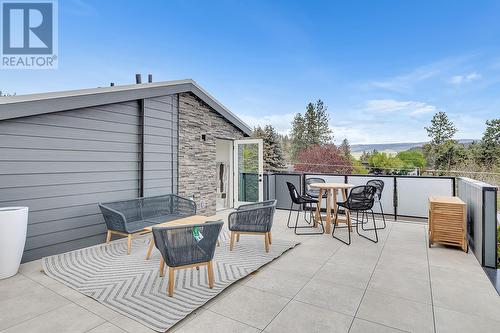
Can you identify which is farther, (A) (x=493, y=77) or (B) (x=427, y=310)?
(A) (x=493, y=77)

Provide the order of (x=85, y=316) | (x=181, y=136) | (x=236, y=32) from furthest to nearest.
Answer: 1. (x=236, y=32)
2. (x=181, y=136)
3. (x=85, y=316)

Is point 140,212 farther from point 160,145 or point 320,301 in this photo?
point 320,301

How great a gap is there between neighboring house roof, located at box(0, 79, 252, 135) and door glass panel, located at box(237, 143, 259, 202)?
2090 millimetres

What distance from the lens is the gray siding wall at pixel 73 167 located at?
336 cm

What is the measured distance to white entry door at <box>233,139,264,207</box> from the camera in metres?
7.17

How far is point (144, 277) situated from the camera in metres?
2.88

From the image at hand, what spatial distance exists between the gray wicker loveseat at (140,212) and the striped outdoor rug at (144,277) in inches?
13.9

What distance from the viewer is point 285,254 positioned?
3678mm

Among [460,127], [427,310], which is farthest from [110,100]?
[460,127]

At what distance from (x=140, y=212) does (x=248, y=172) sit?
352 centimetres

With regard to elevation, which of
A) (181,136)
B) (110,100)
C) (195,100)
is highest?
(195,100)

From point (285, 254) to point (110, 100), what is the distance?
12.2 ft

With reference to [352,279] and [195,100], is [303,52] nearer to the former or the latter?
[195,100]

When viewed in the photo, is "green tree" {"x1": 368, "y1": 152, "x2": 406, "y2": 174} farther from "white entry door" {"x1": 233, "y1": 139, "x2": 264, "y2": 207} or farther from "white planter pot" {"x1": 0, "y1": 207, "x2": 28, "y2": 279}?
"white planter pot" {"x1": 0, "y1": 207, "x2": 28, "y2": 279}
